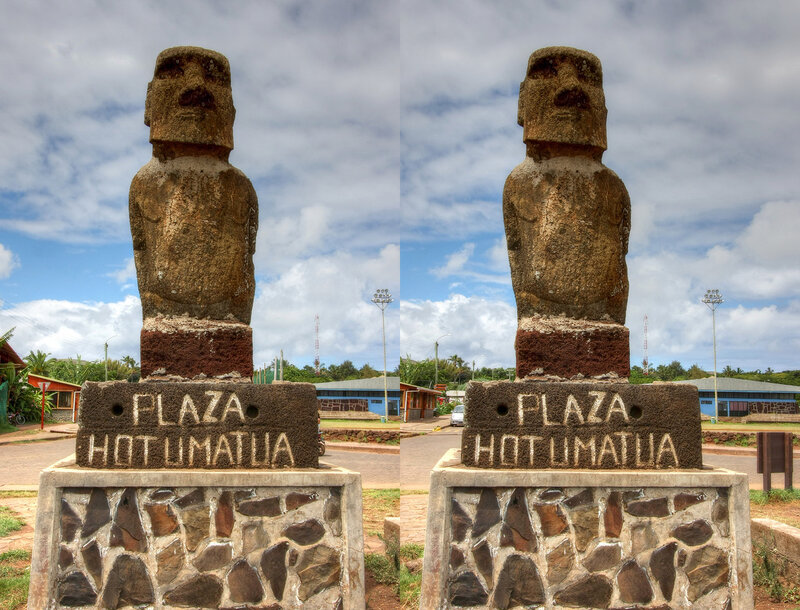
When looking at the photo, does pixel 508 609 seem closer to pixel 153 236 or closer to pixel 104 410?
pixel 104 410

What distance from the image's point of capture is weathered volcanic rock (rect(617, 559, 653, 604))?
4.26 m

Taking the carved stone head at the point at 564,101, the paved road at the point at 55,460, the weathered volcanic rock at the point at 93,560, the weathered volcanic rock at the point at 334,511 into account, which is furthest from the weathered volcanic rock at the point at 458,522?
the paved road at the point at 55,460

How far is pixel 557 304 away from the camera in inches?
195

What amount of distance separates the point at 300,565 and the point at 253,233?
2312 millimetres

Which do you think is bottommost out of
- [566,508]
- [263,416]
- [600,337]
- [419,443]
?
[419,443]

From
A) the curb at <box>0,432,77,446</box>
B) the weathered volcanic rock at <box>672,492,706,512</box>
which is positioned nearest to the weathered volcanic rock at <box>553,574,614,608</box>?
the weathered volcanic rock at <box>672,492,706,512</box>

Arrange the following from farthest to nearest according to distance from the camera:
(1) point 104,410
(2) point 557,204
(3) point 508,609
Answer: (2) point 557,204 < (1) point 104,410 < (3) point 508,609

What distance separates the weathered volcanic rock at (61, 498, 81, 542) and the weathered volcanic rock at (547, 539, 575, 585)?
2782mm

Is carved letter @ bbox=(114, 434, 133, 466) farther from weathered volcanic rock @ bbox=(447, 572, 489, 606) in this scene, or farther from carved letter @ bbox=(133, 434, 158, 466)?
weathered volcanic rock @ bbox=(447, 572, 489, 606)

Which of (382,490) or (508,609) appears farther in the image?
(382,490)

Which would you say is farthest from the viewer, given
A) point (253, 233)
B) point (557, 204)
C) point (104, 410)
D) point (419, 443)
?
point (419, 443)

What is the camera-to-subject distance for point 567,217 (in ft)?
16.2

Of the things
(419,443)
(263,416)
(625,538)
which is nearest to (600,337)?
(625,538)

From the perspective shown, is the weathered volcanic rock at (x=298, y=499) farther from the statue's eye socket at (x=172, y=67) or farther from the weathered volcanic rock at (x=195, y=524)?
the statue's eye socket at (x=172, y=67)
